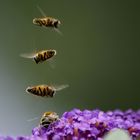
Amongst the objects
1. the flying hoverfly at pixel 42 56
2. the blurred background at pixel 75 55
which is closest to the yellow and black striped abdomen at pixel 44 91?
the flying hoverfly at pixel 42 56

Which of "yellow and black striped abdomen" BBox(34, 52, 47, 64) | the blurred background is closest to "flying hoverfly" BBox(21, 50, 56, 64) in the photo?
"yellow and black striped abdomen" BBox(34, 52, 47, 64)

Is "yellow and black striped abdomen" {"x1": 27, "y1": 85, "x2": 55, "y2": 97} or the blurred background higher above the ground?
the blurred background

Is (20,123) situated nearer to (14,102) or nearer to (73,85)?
(14,102)

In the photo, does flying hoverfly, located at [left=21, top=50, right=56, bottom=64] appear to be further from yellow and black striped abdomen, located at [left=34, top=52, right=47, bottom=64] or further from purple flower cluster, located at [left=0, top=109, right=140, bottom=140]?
purple flower cluster, located at [left=0, top=109, right=140, bottom=140]

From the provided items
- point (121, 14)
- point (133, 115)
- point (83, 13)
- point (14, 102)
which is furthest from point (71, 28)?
point (133, 115)

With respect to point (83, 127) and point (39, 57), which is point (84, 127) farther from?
point (39, 57)

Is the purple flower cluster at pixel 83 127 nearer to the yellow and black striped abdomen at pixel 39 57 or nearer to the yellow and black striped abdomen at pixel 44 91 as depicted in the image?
the yellow and black striped abdomen at pixel 44 91

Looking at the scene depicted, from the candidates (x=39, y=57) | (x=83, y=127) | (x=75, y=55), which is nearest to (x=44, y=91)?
→ (x=39, y=57)
